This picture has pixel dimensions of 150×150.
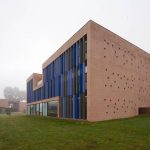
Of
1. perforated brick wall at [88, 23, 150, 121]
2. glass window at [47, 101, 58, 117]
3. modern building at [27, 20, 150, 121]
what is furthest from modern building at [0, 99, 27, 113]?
perforated brick wall at [88, 23, 150, 121]

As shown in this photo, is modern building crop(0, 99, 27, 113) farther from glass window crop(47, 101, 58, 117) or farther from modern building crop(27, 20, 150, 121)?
modern building crop(27, 20, 150, 121)

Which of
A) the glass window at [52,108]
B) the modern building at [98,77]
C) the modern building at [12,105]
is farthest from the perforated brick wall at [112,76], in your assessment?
the modern building at [12,105]

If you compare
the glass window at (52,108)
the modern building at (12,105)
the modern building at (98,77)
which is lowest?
the modern building at (12,105)

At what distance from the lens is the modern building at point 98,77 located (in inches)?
1168

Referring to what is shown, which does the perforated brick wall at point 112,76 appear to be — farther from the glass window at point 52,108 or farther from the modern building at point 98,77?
the glass window at point 52,108

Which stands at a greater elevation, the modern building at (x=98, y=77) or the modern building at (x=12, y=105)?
the modern building at (x=98, y=77)

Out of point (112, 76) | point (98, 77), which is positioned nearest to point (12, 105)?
point (112, 76)

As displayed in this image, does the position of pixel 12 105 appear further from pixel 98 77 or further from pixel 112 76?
pixel 98 77

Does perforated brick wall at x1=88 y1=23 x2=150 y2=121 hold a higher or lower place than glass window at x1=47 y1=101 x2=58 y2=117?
higher

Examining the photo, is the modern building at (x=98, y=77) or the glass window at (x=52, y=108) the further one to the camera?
the glass window at (x=52, y=108)

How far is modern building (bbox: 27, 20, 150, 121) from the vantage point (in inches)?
1168

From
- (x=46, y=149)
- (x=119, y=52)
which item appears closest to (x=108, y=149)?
(x=46, y=149)

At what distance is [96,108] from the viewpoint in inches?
1155

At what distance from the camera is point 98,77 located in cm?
3019
